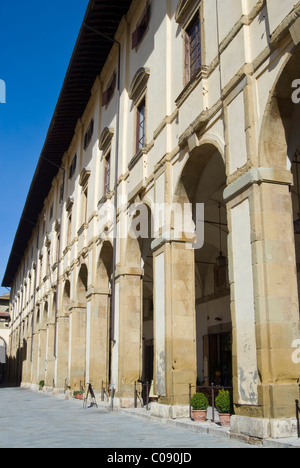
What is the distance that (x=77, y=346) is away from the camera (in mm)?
22266

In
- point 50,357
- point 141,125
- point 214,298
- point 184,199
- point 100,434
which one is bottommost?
point 100,434

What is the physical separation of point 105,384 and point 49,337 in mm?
11488

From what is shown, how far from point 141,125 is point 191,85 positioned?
186 inches

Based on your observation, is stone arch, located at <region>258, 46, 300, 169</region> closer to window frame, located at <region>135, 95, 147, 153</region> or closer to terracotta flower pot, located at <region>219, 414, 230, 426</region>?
terracotta flower pot, located at <region>219, 414, 230, 426</region>

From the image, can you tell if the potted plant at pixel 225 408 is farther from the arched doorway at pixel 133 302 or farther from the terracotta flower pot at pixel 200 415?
the arched doorway at pixel 133 302

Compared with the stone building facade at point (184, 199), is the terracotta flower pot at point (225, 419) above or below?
below

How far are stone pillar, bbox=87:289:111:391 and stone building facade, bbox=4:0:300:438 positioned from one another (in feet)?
0.17

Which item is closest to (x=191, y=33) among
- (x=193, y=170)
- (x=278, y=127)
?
(x=193, y=170)

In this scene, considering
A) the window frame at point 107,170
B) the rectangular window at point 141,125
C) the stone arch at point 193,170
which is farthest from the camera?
the window frame at point 107,170

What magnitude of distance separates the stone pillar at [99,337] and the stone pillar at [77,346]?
331 cm

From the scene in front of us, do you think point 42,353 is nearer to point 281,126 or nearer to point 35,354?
point 35,354

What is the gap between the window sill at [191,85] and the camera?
10.9 meters

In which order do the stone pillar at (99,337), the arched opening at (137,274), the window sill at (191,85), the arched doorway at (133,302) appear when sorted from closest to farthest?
1. the window sill at (191,85)
2. the arched doorway at (133,302)
3. the arched opening at (137,274)
4. the stone pillar at (99,337)

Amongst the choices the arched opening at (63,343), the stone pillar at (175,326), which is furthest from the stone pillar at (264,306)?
the arched opening at (63,343)
